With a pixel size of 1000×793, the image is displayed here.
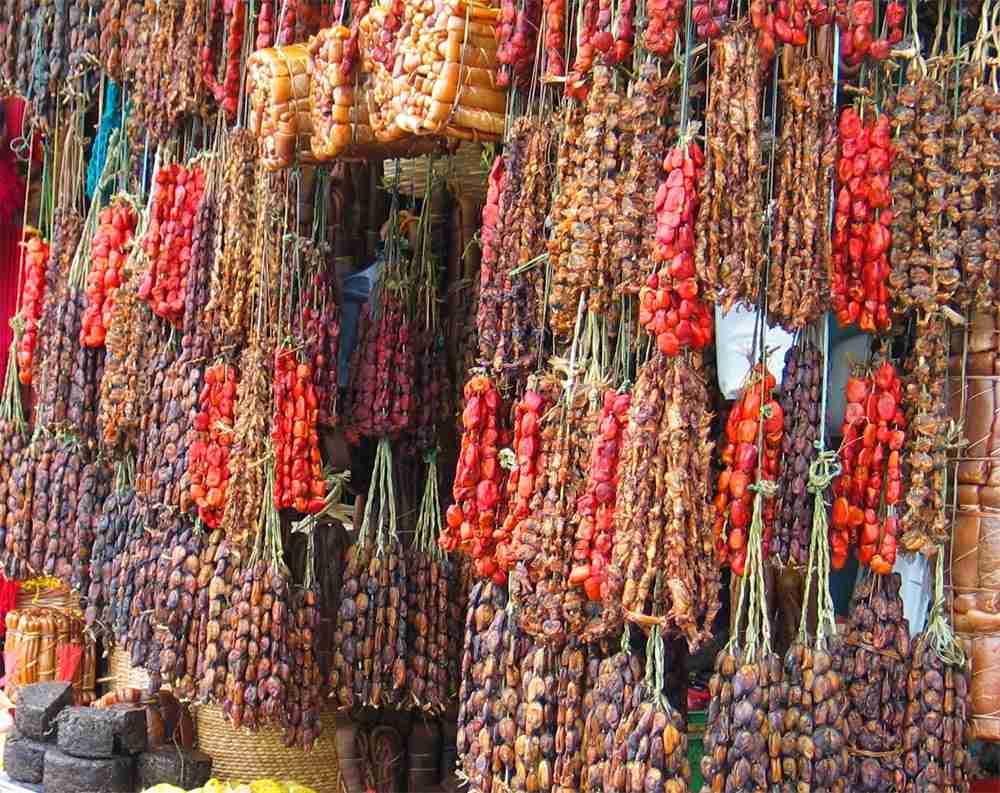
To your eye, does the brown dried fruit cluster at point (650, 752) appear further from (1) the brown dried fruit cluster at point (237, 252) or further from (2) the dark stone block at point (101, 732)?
(2) the dark stone block at point (101, 732)

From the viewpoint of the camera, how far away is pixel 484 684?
3.13 meters

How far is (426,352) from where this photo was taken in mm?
4188

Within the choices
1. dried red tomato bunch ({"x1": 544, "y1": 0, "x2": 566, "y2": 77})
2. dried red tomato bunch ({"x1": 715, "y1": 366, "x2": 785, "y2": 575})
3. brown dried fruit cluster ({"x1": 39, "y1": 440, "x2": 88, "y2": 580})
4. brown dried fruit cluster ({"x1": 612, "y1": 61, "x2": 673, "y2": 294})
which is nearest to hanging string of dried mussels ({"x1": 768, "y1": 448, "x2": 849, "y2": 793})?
dried red tomato bunch ({"x1": 715, "y1": 366, "x2": 785, "y2": 575})

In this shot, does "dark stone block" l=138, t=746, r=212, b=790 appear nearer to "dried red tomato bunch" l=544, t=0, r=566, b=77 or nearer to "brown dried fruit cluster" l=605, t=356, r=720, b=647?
"brown dried fruit cluster" l=605, t=356, r=720, b=647

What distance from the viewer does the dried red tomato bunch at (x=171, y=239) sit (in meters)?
4.28

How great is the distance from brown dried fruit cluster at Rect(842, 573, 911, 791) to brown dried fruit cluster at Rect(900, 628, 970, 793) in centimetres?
2

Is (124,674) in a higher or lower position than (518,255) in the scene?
lower

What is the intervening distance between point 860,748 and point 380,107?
5.75ft

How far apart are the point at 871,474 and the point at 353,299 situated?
6.29ft

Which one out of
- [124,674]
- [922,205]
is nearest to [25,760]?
[124,674]

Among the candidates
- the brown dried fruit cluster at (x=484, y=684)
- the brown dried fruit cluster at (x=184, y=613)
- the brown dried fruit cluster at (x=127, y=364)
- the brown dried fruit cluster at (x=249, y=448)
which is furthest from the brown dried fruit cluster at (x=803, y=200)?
the brown dried fruit cluster at (x=127, y=364)

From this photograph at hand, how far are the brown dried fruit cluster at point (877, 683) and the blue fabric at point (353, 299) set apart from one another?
6.14 feet

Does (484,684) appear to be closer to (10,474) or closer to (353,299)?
(353,299)

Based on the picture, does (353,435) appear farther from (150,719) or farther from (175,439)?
(150,719)
